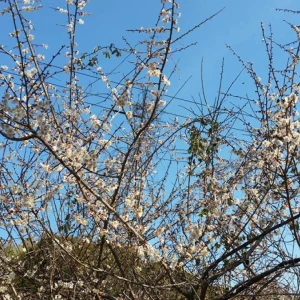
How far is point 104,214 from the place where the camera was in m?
3.27

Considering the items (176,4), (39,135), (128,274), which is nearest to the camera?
(39,135)

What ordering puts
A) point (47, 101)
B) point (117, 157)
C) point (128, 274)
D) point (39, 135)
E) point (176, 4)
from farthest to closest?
point (117, 157) < point (128, 274) < point (176, 4) < point (47, 101) < point (39, 135)

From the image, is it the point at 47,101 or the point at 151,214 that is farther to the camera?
the point at 151,214

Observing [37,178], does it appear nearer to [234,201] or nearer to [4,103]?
[4,103]

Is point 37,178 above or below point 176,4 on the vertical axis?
below

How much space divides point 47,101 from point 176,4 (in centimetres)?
106

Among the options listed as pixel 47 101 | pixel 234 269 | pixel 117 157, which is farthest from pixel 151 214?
pixel 47 101

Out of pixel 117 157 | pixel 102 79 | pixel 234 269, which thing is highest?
pixel 102 79

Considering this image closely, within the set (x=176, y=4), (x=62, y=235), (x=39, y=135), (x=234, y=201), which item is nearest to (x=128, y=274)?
(x=62, y=235)

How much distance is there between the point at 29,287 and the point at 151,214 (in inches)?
45.7

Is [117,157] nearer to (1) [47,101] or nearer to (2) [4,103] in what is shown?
(1) [47,101]

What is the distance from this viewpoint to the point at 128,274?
3.72 m

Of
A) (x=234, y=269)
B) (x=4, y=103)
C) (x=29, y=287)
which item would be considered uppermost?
(x=4, y=103)

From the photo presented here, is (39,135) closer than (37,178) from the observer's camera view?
Yes
